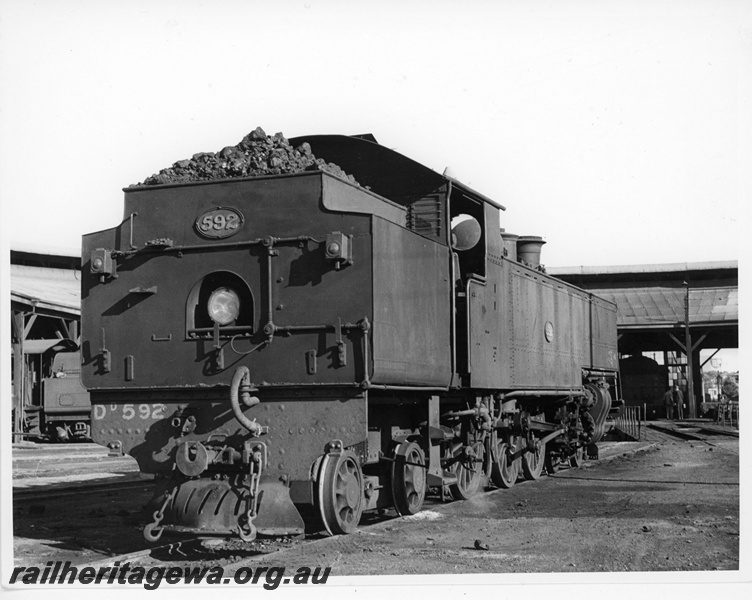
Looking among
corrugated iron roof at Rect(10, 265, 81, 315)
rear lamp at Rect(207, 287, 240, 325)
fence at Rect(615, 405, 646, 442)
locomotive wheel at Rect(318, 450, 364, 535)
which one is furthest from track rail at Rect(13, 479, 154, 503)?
fence at Rect(615, 405, 646, 442)

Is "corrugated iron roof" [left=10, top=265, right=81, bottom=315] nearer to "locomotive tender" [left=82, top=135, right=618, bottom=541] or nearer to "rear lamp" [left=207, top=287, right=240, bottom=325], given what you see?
"locomotive tender" [left=82, top=135, right=618, bottom=541]

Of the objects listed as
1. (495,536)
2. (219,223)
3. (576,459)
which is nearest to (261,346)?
(219,223)

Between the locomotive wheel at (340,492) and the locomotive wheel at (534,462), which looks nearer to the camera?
the locomotive wheel at (340,492)

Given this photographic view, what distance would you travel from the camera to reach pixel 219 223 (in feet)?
28.6

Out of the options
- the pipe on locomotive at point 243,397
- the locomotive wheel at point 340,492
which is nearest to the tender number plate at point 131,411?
the pipe on locomotive at point 243,397

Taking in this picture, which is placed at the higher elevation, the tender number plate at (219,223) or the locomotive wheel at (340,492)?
the tender number plate at (219,223)

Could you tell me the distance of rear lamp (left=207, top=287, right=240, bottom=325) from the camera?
8.59m

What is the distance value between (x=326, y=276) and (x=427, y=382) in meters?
2.00

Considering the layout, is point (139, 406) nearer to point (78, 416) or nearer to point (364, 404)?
point (364, 404)

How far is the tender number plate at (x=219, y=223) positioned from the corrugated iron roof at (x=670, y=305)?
27.5m

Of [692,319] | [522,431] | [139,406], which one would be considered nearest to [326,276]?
[139,406]

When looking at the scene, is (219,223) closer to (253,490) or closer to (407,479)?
(253,490)

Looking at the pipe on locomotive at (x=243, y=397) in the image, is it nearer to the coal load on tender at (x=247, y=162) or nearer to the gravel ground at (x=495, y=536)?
the gravel ground at (x=495, y=536)

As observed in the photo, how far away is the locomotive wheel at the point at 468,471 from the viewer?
12.1m
